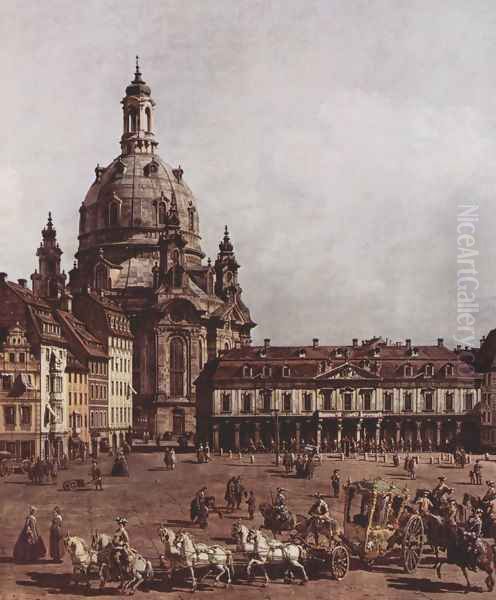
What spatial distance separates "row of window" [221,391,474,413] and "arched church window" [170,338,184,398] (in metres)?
14.5

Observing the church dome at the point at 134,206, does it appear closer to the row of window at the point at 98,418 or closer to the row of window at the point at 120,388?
the row of window at the point at 120,388

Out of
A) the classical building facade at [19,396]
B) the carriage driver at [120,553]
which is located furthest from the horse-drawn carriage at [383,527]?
the classical building facade at [19,396]

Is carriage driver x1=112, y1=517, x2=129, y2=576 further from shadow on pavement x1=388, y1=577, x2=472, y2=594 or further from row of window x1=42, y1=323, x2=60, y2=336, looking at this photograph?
row of window x1=42, y1=323, x2=60, y2=336

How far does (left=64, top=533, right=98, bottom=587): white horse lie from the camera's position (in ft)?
84.9

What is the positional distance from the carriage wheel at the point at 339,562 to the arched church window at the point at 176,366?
68221 millimetres

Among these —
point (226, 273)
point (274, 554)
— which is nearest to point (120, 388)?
point (226, 273)

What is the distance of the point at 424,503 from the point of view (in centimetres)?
Answer: 2967

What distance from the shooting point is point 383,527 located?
27.7 m

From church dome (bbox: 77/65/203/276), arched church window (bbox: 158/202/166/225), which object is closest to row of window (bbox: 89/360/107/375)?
church dome (bbox: 77/65/203/276)

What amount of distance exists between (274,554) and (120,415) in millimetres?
55128

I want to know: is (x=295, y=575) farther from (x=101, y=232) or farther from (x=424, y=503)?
(x=101, y=232)

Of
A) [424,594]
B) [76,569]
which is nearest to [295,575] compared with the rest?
[424,594]

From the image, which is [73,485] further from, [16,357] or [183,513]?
[16,357]

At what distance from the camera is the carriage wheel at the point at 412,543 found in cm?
2755
